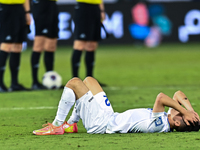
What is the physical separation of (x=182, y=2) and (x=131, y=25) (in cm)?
203

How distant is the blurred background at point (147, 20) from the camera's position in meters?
16.3

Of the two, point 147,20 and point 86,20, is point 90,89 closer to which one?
point 86,20

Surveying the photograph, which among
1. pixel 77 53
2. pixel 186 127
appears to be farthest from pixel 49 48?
pixel 186 127

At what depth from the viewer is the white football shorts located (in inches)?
179

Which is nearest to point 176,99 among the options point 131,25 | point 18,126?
point 18,126

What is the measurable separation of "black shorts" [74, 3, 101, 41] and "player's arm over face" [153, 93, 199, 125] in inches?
157

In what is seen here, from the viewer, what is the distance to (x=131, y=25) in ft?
54.8

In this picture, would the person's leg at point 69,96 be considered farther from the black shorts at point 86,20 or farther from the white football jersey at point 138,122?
the black shorts at point 86,20

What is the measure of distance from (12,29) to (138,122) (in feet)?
13.4

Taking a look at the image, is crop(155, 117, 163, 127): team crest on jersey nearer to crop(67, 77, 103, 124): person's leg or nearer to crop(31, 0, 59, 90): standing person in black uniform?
crop(67, 77, 103, 124): person's leg

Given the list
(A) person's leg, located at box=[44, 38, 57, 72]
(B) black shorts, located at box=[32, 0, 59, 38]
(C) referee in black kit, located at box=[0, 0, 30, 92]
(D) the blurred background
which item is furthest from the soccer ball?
(D) the blurred background

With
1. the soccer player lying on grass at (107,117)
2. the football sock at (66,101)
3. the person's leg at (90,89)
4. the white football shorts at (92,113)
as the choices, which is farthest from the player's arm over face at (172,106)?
the football sock at (66,101)

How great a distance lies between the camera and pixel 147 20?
16.8 metres

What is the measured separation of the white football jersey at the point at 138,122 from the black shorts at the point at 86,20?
3803 millimetres
